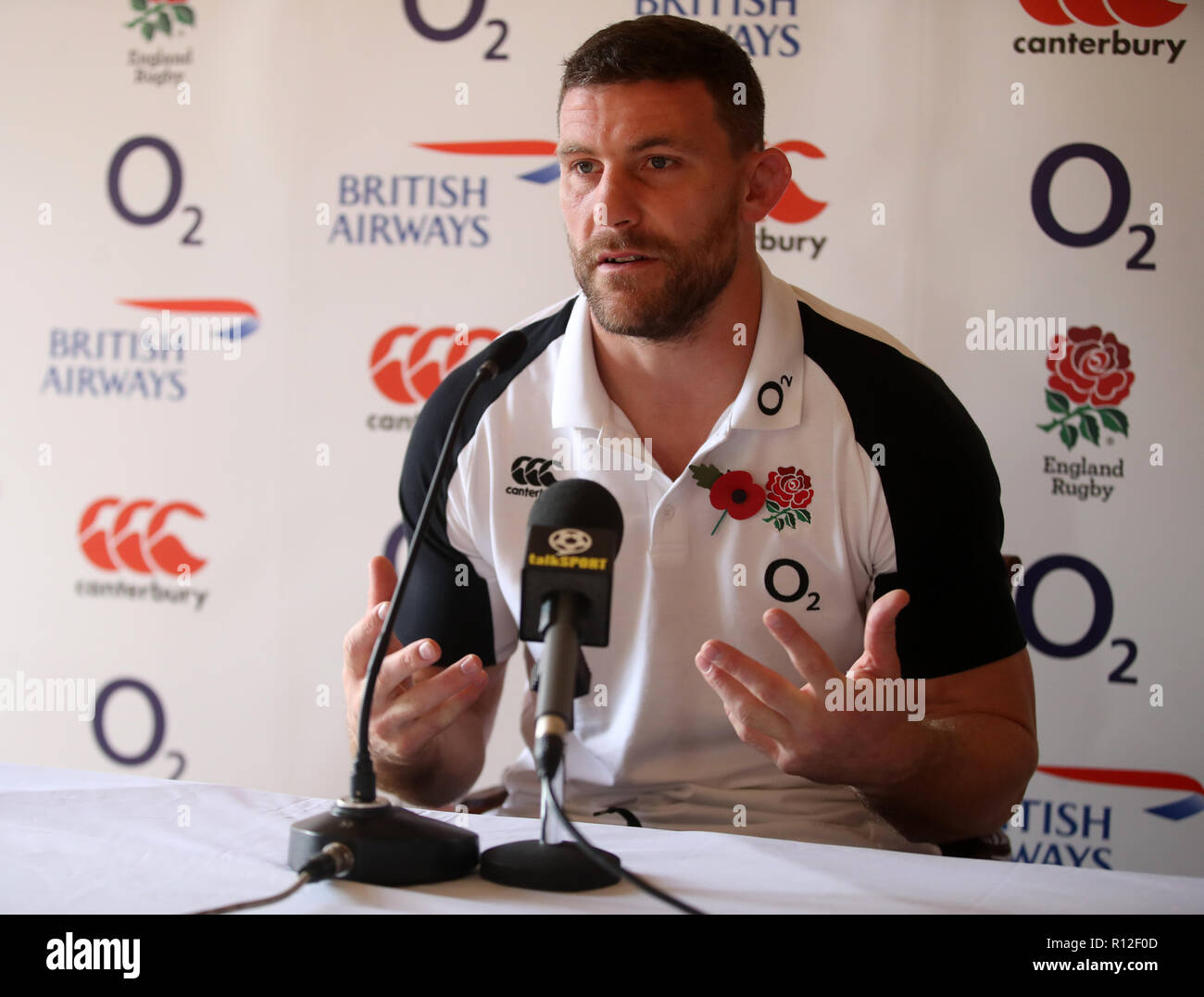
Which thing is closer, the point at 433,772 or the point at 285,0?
the point at 433,772

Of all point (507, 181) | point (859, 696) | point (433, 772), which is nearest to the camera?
point (859, 696)

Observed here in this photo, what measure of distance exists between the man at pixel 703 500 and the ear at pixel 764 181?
3cm

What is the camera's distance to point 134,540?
2.54 meters

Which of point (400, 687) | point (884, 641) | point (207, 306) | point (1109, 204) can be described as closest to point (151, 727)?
point (207, 306)

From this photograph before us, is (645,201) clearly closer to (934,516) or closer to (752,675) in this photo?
(934,516)

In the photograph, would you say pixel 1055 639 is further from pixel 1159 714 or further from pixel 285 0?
pixel 285 0

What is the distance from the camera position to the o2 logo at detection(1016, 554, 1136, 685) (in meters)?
2.14

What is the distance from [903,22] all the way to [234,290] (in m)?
1.58

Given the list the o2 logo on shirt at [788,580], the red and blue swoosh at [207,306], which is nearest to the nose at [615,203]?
the o2 logo on shirt at [788,580]

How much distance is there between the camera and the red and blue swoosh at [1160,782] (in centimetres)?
213

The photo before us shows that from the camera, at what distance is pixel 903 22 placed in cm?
220

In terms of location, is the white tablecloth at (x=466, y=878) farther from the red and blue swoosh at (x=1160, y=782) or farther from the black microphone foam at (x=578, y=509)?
the red and blue swoosh at (x=1160, y=782)

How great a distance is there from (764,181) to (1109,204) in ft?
3.21

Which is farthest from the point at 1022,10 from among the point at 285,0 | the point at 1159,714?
the point at 285,0
